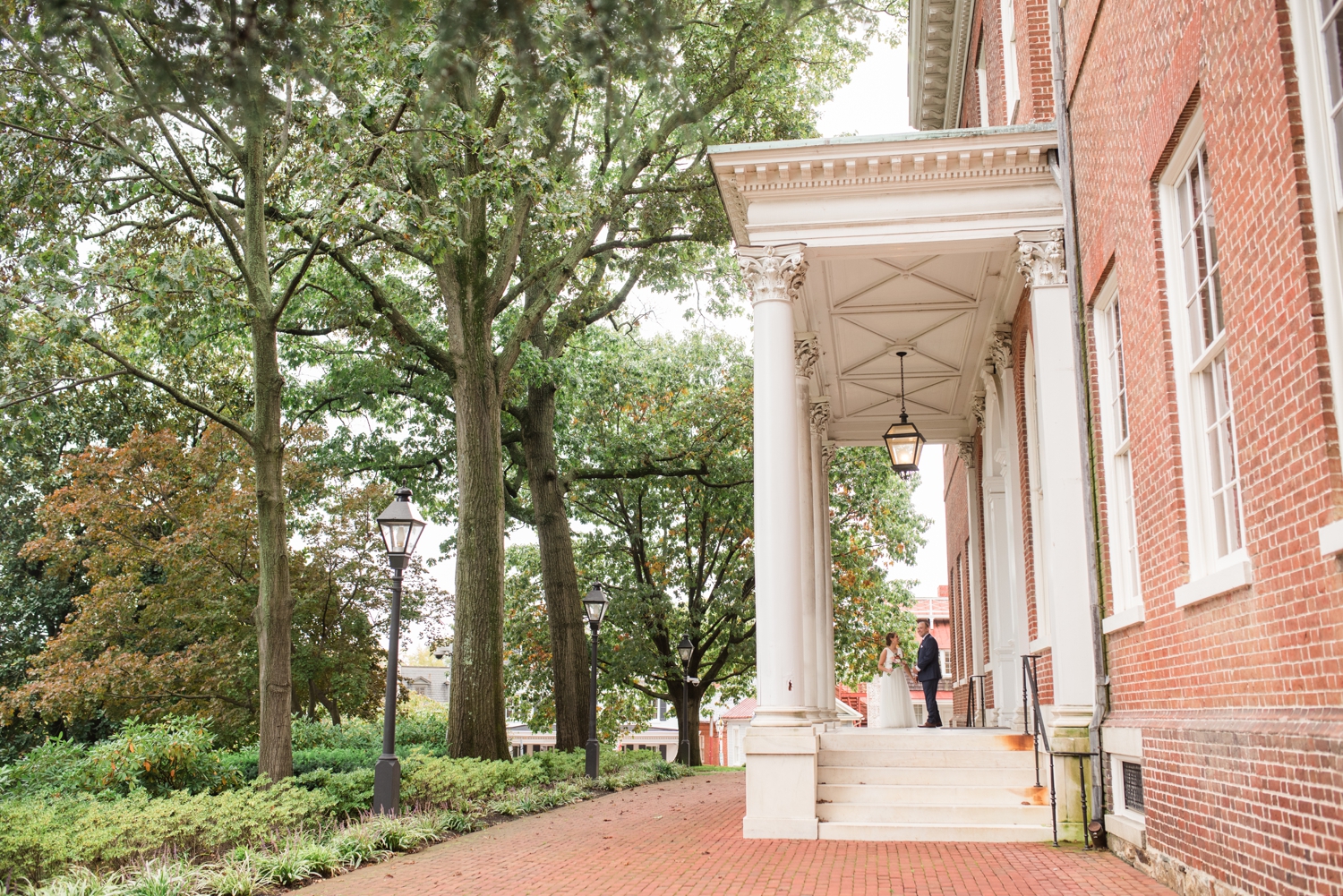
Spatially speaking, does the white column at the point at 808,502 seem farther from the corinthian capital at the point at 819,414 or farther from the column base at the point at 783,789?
the column base at the point at 783,789

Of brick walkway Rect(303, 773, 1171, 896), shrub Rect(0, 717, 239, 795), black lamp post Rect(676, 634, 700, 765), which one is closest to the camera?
brick walkway Rect(303, 773, 1171, 896)

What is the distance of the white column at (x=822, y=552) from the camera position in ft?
57.1

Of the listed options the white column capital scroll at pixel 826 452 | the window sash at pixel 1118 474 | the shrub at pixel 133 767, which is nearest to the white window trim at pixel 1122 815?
the window sash at pixel 1118 474

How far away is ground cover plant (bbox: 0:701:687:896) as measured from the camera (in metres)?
8.13

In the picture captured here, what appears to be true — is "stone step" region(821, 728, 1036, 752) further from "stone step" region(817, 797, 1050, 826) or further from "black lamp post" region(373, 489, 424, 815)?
"black lamp post" region(373, 489, 424, 815)

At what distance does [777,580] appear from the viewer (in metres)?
11.5

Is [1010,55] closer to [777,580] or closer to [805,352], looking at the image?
[805,352]

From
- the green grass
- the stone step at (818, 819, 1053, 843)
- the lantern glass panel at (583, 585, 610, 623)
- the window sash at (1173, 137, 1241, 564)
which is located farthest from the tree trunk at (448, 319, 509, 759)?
the window sash at (1173, 137, 1241, 564)

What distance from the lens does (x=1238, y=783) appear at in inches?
236

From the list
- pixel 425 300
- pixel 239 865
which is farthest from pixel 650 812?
pixel 425 300

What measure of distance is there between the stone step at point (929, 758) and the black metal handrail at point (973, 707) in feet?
26.9

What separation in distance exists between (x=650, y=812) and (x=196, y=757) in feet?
19.1

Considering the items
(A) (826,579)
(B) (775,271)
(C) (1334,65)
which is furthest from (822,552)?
(C) (1334,65)

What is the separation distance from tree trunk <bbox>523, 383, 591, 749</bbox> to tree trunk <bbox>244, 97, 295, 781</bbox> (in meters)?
Result: 7.55
